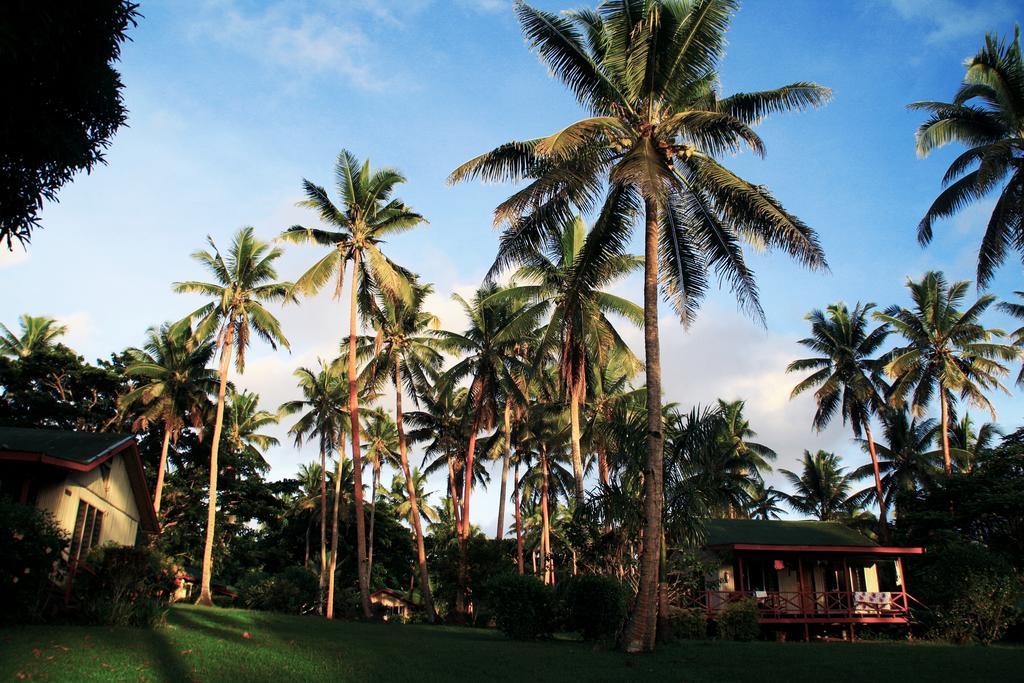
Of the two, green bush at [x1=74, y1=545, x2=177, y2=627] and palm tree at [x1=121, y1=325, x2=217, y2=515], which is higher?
palm tree at [x1=121, y1=325, x2=217, y2=515]

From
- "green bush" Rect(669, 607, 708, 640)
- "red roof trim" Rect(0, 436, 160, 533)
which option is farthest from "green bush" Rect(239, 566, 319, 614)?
"green bush" Rect(669, 607, 708, 640)

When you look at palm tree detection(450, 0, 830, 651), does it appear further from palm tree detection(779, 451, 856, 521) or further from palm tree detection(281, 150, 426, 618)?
palm tree detection(779, 451, 856, 521)

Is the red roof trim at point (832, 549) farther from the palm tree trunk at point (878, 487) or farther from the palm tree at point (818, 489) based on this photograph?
the palm tree at point (818, 489)

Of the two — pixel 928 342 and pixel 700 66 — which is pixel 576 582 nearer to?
pixel 700 66

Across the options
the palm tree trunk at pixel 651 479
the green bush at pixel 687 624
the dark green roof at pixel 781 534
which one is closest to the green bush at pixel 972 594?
the dark green roof at pixel 781 534

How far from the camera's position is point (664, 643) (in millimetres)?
18062

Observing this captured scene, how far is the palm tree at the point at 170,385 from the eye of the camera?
127ft

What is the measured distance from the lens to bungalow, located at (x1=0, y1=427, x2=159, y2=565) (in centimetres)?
1720

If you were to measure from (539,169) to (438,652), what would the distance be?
11481 mm

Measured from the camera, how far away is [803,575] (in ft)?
104

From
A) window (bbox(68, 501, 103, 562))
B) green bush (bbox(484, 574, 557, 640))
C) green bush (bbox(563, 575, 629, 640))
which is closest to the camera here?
window (bbox(68, 501, 103, 562))

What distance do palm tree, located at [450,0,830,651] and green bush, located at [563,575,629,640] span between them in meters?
A: 3.53

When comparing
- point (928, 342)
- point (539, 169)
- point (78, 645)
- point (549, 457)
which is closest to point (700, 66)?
point (539, 169)

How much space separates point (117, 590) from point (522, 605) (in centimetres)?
980
